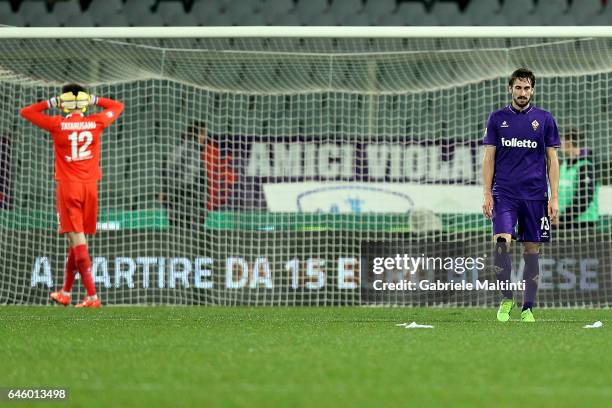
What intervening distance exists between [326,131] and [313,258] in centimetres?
167

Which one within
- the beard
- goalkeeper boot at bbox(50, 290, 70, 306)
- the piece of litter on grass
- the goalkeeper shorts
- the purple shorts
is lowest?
the piece of litter on grass

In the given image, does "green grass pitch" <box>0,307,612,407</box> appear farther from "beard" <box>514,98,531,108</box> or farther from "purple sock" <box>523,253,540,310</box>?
"beard" <box>514,98,531,108</box>

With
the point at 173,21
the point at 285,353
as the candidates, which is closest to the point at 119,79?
the point at 173,21

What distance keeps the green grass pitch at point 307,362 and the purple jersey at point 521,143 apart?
850mm

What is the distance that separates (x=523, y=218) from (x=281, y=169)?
13.2ft

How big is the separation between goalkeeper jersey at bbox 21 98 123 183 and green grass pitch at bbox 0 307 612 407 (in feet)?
6.02

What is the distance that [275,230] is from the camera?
10.6 m

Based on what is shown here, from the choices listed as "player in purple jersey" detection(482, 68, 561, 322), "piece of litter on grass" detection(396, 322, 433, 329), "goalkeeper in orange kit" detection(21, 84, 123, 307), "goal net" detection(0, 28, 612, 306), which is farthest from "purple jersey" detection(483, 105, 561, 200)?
"goalkeeper in orange kit" detection(21, 84, 123, 307)

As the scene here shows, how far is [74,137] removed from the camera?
9031mm

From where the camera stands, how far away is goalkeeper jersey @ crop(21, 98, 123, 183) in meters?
9.02

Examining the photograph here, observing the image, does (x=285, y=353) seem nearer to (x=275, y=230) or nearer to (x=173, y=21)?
(x=275, y=230)

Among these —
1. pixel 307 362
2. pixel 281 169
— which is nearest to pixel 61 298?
pixel 281 169

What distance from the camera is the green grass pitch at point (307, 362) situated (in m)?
3.60

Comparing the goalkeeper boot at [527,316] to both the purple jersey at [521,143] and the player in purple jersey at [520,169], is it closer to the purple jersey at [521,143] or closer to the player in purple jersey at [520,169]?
the player in purple jersey at [520,169]
